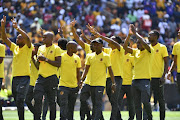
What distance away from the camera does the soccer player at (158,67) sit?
13773 millimetres

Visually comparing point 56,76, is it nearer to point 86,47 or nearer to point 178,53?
point 86,47

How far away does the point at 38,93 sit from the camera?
12.5m

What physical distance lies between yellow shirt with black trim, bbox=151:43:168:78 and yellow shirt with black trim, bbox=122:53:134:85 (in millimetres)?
1029

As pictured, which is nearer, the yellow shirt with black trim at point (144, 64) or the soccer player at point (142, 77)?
the soccer player at point (142, 77)

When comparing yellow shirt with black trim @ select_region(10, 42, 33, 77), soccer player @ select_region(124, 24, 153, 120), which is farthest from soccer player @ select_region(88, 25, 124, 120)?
yellow shirt with black trim @ select_region(10, 42, 33, 77)

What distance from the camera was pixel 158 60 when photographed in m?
14.1

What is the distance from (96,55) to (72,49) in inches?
26.7

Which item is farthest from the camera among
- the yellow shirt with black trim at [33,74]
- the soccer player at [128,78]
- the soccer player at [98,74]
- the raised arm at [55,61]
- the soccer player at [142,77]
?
the soccer player at [128,78]

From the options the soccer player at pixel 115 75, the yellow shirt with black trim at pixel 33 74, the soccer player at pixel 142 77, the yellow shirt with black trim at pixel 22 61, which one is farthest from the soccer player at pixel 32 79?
the soccer player at pixel 142 77

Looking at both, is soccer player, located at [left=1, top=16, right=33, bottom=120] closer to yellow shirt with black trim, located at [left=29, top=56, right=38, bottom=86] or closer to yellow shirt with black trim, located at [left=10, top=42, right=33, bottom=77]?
yellow shirt with black trim, located at [left=10, top=42, right=33, bottom=77]

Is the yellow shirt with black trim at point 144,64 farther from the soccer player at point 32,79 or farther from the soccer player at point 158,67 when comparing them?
the soccer player at point 32,79

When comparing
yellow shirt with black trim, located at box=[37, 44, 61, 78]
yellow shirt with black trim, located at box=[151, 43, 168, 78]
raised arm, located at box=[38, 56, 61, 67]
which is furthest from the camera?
yellow shirt with black trim, located at box=[151, 43, 168, 78]

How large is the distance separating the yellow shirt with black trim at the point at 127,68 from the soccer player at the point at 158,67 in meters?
1.03

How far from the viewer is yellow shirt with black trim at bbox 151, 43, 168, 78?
45.9ft
